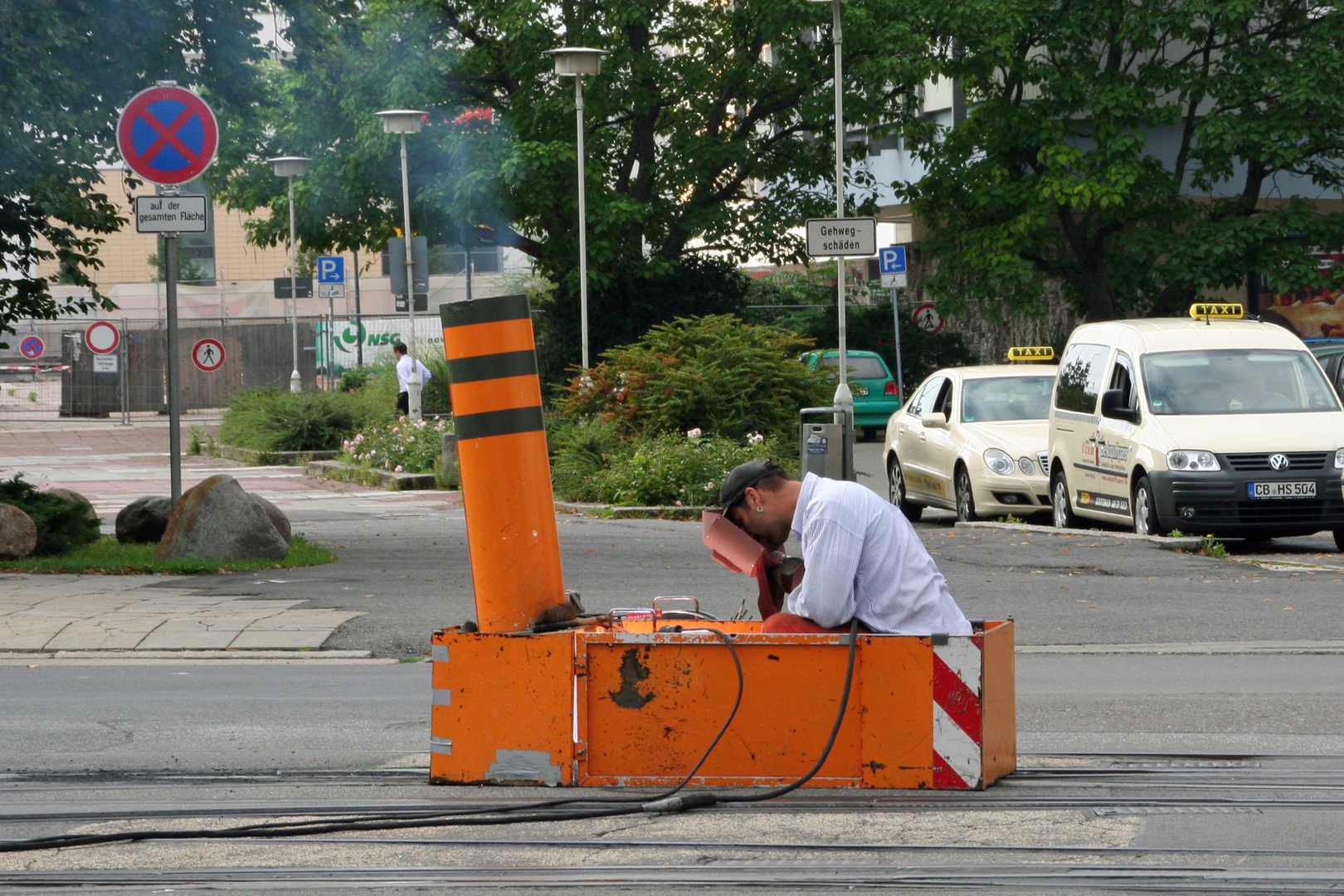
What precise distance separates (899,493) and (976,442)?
229 cm

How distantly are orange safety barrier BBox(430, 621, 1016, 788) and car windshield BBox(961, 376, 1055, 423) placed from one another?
12021mm

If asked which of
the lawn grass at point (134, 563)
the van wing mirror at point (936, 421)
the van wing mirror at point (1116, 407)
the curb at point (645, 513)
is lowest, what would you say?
the curb at point (645, 513)

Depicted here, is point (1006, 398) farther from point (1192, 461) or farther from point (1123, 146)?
point (1123, 146)

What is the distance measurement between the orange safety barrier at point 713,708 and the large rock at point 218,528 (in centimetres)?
681

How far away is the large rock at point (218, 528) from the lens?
1212cm

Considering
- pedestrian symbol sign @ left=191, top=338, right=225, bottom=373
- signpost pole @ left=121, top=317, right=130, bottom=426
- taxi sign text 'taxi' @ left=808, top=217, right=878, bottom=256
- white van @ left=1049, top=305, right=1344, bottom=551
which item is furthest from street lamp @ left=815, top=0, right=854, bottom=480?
signpost pole @ left=121, top=317, right=130, bottom=426

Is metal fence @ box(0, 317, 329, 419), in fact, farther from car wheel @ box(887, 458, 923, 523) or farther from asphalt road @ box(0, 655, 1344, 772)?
asphalt road @ box(0, 655, 1344, 772)

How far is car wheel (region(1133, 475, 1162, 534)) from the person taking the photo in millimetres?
13898

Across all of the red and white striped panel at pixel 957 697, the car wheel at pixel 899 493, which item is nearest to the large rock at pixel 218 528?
the red and white striped panel at pixel 957 697

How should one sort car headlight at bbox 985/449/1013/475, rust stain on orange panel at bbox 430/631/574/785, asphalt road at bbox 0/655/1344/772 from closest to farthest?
rust stain on orange panel at bbox 430/631/574/785
asphalt road at bbox 0/655/1344/772
car headlight at bbox 985/449/1013/475

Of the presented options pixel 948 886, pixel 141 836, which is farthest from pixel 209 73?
pixel 948 886

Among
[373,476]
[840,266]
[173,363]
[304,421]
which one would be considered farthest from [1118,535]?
[304,421]

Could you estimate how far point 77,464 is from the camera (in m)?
27.1

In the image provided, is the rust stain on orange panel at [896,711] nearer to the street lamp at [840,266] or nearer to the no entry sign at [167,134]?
the no entry sign at [167,134]
